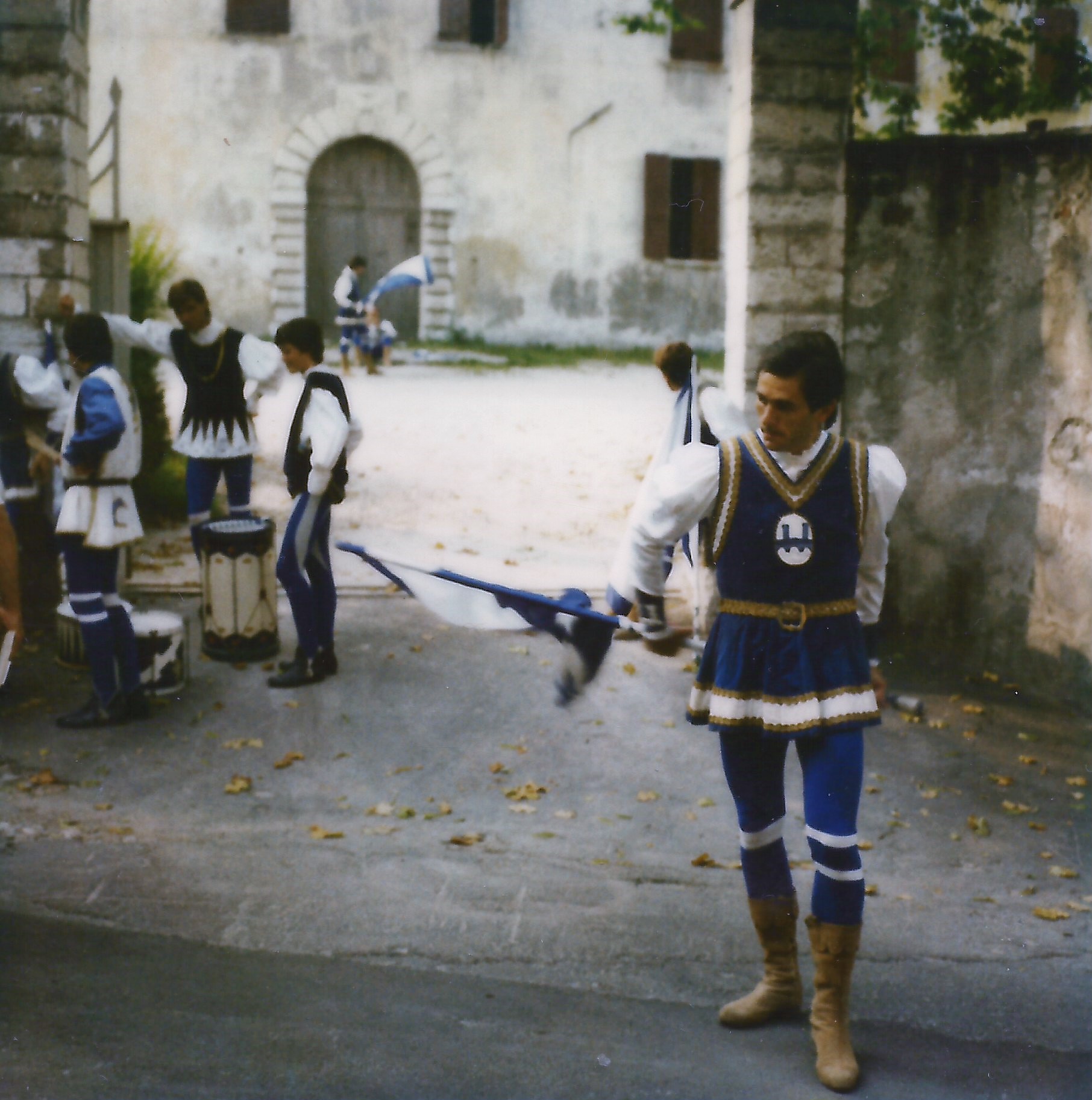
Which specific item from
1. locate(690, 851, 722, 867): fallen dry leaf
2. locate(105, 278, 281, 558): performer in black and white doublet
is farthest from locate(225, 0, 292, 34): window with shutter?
locate(690, 851, 722, 867): fallen dry leaf

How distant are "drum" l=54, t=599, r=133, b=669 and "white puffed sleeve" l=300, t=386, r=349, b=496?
1.42 m

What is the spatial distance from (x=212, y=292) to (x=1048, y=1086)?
2021 centimetres

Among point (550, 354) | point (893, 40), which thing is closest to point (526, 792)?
point (893, 40)

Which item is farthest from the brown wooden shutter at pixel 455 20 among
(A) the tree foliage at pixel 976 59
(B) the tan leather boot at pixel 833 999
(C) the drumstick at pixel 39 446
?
(B) the tan leather boot at pixel 833 999

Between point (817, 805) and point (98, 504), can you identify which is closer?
point (817, 805)

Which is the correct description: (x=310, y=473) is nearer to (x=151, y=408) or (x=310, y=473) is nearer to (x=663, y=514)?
(x=663, y=514)

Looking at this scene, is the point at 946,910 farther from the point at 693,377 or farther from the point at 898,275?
the point at 898,275

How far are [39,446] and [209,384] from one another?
1.03 meters

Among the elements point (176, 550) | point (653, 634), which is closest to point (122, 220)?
point (176, 550)

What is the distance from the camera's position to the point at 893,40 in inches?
376

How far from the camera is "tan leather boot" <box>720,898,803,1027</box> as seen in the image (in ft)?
12.5

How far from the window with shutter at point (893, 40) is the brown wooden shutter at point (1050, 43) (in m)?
0.79

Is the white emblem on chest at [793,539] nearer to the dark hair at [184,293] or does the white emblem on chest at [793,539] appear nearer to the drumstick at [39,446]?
the dark hair at [184,293]

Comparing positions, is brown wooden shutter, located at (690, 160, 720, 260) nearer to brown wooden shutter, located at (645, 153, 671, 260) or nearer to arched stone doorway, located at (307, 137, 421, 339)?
brown wooden shutter, located at (645, 153, 671, 260)
